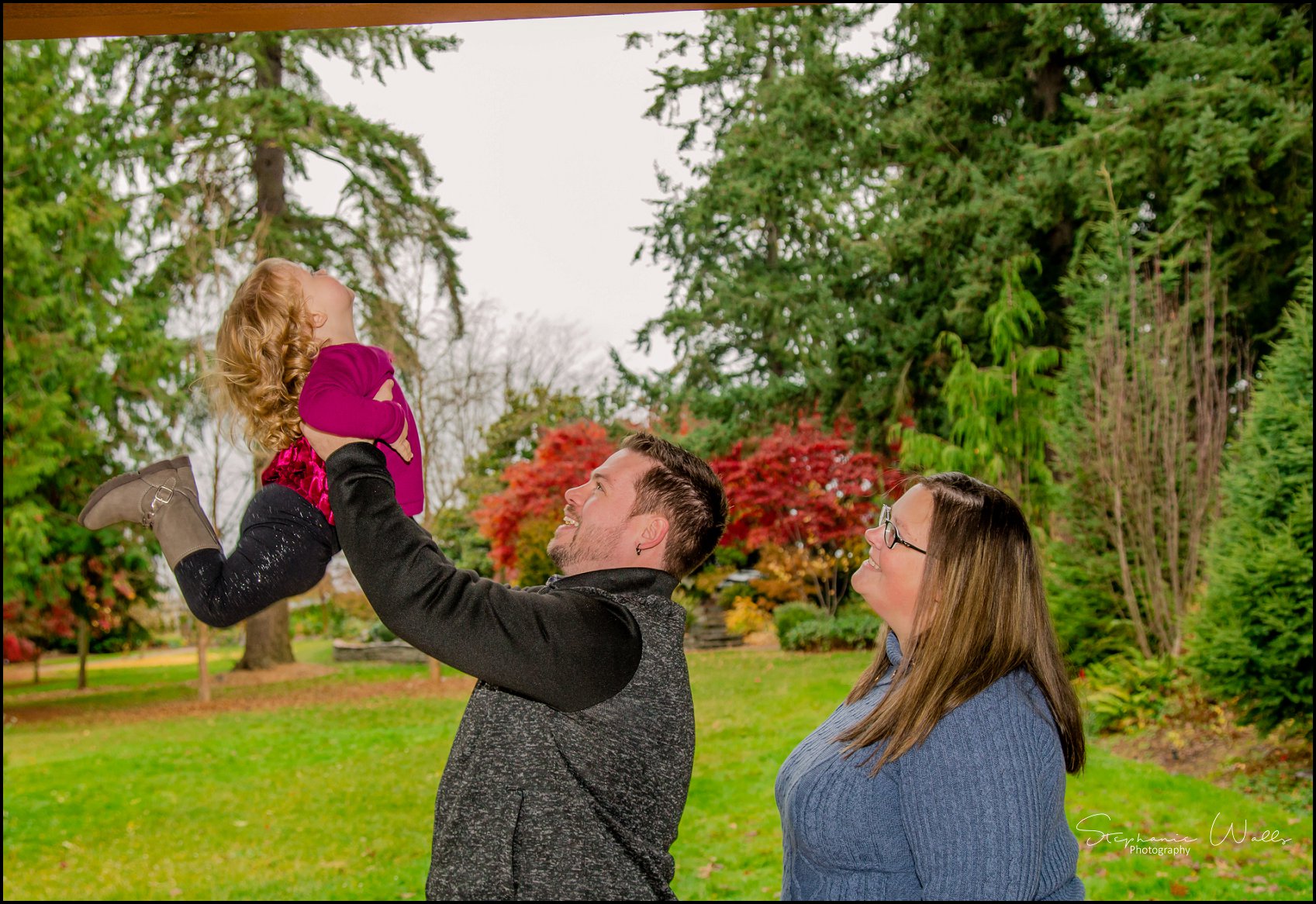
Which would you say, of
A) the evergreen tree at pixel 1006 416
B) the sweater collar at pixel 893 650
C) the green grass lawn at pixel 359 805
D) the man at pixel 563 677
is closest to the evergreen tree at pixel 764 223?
the evergreen tree at pixel 1006 416

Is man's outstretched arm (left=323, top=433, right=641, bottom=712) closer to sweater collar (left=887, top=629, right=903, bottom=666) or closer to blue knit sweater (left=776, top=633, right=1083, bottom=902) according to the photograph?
blue knit sweater (left=776, top=633, right=1083, bottom=902)

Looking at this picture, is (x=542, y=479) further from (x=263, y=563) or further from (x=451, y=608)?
(x=451, y=608)

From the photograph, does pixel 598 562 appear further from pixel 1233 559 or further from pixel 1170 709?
pixel 1170 709

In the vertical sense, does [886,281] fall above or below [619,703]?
above

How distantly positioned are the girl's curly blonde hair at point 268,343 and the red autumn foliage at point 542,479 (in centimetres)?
622

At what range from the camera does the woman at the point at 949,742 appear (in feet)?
3.59

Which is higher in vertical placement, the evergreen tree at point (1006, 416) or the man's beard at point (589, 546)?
the evergreen tree at point (1006, 416)

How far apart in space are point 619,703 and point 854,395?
278 inches

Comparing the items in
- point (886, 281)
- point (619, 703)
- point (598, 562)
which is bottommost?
point (619, 703)

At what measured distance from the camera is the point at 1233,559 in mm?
4359

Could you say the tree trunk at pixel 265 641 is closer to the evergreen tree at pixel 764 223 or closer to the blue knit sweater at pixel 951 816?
the evergreen tree at pixel 764 223

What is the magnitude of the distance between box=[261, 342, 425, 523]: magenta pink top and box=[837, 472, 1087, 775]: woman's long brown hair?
22.7 inches

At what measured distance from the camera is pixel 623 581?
1.16 m

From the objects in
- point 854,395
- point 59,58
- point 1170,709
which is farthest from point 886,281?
point 59,58
